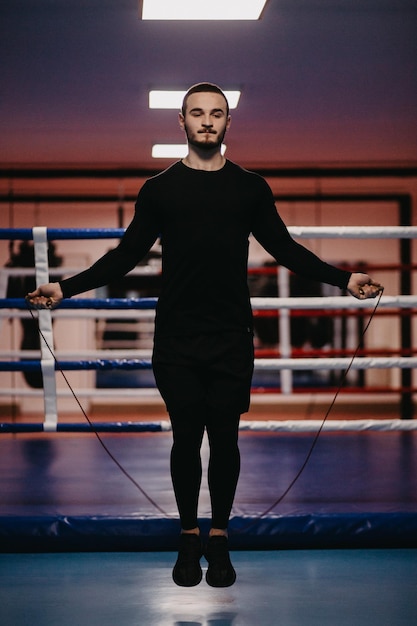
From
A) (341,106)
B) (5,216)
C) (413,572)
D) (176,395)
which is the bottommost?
(413,572)

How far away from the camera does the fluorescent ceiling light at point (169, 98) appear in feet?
14.2

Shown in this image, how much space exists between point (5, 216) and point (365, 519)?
5.44 meters

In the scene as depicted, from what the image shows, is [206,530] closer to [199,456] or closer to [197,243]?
[199,456]

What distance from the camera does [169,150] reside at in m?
5.55

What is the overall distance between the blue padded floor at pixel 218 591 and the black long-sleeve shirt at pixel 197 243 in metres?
0.68

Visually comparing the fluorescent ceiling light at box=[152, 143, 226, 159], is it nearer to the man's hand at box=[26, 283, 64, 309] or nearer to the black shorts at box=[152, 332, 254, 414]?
the man's hand at box=[26, 283, 64, 309]

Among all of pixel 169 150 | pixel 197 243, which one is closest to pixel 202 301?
pixel 197 243

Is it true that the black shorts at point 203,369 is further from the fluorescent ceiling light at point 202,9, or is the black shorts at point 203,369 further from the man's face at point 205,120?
the fluorescent ceiling light at point 202,9

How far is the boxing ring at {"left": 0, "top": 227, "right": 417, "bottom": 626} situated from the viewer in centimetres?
164

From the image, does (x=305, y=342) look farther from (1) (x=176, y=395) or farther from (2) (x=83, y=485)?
(1) (x=176, y=395)

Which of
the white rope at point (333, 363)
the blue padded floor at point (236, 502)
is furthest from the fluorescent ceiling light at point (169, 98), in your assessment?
the white rope at point (333, 363)

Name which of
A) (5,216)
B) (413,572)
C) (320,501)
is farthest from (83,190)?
Result: (413,572)

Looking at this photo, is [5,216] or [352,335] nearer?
[5,216]

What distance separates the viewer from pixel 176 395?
1570 millimetres
